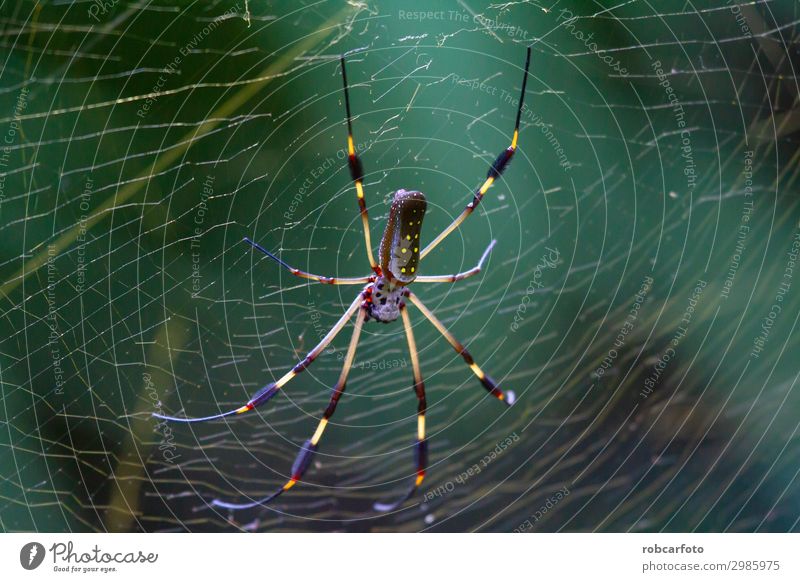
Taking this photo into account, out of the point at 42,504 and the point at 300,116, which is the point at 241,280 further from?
the point at 42,504

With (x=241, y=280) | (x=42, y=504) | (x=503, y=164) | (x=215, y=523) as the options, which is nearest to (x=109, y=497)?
(x=42, y=504)

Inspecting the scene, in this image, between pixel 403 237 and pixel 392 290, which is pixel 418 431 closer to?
pixel 392 290
